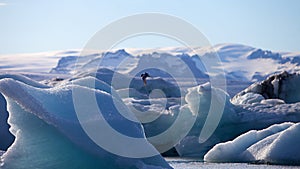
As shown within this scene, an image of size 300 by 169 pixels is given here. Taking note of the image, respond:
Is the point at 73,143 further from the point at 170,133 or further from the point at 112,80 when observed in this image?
the point at 112,80

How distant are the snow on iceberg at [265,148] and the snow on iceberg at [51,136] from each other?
3.41 meters

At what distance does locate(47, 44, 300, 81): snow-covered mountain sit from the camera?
50.3 metres

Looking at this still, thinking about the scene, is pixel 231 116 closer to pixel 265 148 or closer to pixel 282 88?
pixel 265 148

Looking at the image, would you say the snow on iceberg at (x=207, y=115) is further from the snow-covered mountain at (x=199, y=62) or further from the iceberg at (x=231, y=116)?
the snow-covered mountain at (x=199, y=62)

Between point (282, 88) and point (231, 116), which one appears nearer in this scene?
point (231, 116)

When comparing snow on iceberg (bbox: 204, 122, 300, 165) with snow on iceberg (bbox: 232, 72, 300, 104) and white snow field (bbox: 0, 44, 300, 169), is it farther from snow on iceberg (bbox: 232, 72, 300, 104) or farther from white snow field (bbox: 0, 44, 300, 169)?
snow on iceberg (bbox: 232, 72, 300, 104)

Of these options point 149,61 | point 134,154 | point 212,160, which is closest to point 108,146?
point 134,154

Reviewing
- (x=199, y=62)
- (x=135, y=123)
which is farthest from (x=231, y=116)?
(x=199, y=62)

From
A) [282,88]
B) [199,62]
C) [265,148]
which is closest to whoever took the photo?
[265,148]

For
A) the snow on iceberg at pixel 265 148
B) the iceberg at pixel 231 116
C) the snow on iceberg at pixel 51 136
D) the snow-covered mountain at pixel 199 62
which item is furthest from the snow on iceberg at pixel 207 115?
the snow-covered mountain at pixel 199 62

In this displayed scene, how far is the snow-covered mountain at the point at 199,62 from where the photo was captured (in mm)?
50312

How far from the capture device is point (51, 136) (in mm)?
5172

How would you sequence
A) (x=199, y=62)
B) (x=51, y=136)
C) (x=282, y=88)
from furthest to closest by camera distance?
(x=199, y=62)
(x=282, y=88)
(x=51, y=136)

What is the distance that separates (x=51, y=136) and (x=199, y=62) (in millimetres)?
75993
